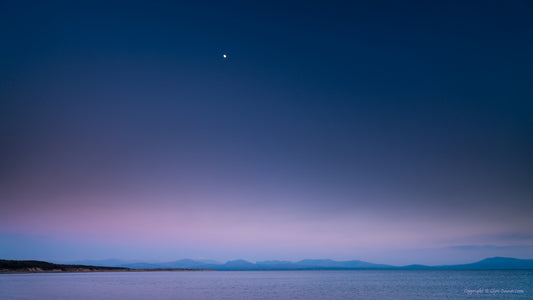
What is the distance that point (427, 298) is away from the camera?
52.7 m

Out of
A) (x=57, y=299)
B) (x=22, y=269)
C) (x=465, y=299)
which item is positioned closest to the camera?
(x=57, y=299)

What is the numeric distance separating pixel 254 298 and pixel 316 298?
8586 mm

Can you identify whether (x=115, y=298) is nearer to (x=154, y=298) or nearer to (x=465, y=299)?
(x=154, y=298)

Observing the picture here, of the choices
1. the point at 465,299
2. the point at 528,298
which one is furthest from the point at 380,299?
the point at 528,298

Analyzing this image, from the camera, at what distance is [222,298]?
5147 cm

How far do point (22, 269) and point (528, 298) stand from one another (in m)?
210

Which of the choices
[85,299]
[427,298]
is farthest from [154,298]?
[427,298]

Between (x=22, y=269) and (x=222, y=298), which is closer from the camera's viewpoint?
(x=222, y=298)

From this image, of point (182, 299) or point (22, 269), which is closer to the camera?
point (182, 299)

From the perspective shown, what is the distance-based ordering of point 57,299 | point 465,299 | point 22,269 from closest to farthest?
point 57,299
point 465,299
point 22,269

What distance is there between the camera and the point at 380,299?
168ft

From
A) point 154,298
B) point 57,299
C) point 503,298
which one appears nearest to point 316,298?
point 154,298

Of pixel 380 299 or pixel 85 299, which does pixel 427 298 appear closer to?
pixel 380 299

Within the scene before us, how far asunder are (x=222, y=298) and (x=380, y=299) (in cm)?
2178
